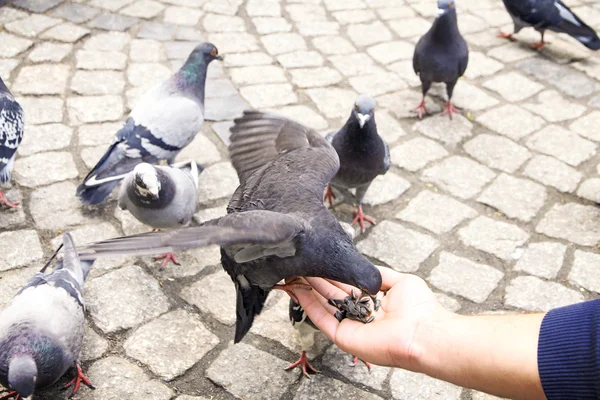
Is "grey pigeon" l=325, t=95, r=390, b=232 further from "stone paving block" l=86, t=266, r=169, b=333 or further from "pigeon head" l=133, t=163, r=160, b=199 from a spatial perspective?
"stone paving block" l=86, t=266, r=169, b=333

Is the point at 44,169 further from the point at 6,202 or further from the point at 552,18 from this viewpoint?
the point at 552,18

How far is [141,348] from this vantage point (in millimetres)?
3354

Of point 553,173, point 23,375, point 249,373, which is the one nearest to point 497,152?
point 553,173

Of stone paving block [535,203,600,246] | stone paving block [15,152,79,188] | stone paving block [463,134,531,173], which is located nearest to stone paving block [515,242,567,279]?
stone paving block [535,203,600,246]

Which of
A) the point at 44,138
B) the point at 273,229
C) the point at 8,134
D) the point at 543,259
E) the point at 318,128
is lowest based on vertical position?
the point at 543,259

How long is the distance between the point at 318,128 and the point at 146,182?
2.00 meters

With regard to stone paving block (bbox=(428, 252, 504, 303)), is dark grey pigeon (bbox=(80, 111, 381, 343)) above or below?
above

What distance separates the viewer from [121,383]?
3152 mm

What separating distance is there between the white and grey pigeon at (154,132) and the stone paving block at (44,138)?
2.47 ft

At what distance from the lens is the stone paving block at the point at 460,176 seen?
4738mm

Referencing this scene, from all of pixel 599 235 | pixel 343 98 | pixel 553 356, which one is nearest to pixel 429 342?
pixel 553 356

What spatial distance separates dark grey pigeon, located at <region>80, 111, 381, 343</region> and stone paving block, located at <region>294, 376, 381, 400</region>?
19.8 inches

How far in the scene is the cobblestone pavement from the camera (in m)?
3.38

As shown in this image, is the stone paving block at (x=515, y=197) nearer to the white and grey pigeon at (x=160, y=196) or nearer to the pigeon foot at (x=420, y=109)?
the pigeon foot at (x=420, y=109)
